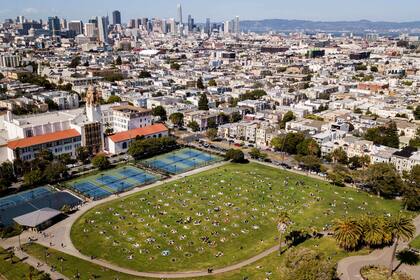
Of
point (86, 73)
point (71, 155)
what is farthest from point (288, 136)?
point (86, 73)

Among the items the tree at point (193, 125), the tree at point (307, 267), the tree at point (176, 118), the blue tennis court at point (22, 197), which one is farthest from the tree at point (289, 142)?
the blue tennis court at point (22, 197)

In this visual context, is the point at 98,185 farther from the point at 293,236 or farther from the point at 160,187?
the point at 293,236

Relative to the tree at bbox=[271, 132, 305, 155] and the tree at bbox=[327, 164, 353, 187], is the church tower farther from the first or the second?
the tree at bbox=[327, 164, 353, 187]

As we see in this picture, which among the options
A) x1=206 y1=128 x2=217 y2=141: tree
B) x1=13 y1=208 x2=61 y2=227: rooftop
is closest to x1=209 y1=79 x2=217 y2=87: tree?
x1=206 y1=128 x2=217 y2=141: tree

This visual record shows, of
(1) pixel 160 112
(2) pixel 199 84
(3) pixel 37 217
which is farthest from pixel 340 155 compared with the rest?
(2) pixel 199 84

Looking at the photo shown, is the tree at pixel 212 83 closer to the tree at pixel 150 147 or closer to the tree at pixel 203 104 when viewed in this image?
the tree at pixel 203 104

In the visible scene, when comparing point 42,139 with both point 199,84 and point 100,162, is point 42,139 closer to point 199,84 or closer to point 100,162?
point 100,162
